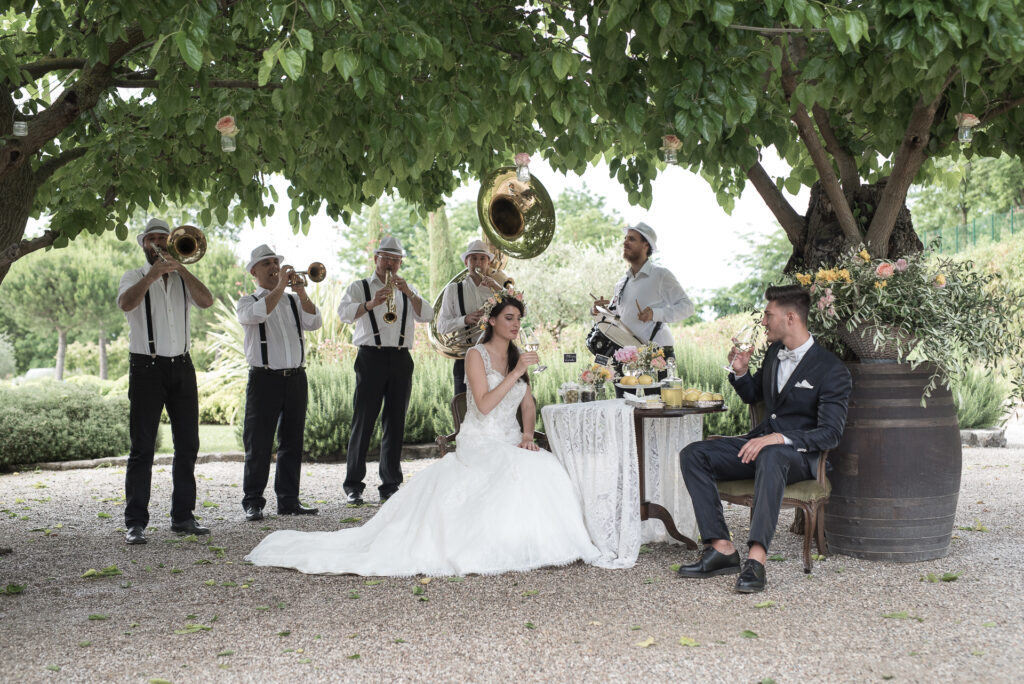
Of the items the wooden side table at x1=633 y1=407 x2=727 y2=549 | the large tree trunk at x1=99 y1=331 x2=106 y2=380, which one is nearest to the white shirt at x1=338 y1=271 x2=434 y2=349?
the wooden side table at x1=633 y1=407 x2=727 y2=549

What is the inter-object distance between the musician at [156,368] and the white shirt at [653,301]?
9.28 feet

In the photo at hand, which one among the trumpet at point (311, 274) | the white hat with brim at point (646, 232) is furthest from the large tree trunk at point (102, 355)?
the white hat with brim at point (646, 232)

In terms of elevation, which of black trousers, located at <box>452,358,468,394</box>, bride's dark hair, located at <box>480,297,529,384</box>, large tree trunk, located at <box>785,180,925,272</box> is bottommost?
black trousers, located at <box>452,358,468,394</box>

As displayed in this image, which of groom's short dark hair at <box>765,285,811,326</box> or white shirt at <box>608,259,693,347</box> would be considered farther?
white shirt at <box>608,259,693,347</box>

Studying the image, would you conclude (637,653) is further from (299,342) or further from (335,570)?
(299,342)

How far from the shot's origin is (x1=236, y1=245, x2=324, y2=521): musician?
6973 mm

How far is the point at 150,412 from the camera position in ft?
20.5

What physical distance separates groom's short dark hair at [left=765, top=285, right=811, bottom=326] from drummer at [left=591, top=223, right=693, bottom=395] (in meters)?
1.45

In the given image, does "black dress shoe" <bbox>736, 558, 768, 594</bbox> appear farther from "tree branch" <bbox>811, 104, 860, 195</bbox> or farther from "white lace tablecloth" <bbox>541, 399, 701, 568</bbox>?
"tree branch" <bbox>811, 104, 860, 195</bbox>

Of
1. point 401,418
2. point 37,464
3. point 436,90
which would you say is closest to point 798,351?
point 436,90

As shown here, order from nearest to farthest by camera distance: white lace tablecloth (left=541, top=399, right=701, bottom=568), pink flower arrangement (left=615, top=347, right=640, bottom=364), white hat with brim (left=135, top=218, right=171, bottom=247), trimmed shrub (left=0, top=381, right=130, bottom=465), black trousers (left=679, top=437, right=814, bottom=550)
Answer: black trousers (left=679, top=437, right=814, bottom=550) < white lace tablecloth (left=541, top=399, right=701, bottom=568) < pink flower arrangement (left=615, top=347, right=640, bottom=364) < white hat with brim (left=135, top=218, right=171, bottom=247) < trimmed shrub (left=0, top=381, right=130, bottom=465)

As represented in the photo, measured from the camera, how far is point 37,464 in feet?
35.0

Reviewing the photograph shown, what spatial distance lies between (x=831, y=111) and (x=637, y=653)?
4.54 meters

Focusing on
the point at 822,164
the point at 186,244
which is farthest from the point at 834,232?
the point at 186,244
